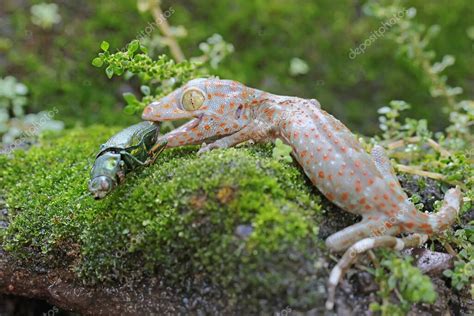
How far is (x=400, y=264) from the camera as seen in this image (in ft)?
8.79

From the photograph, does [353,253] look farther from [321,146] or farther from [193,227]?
[193,227]

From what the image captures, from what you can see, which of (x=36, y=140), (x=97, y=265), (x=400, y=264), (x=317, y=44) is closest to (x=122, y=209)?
(x=97, y=265)

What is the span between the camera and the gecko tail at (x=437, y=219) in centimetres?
298

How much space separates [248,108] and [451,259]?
1530 mm

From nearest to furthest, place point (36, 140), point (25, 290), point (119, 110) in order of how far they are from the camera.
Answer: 1. point (25, 290)
2. point (36, 140)
3. point (119, 110)

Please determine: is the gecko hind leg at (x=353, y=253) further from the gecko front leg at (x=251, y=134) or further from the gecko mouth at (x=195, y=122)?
the gecko mouth at (x=195, y=122)

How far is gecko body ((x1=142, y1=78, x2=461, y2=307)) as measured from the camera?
2.95 metres

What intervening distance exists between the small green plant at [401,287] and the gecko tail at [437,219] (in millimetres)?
273

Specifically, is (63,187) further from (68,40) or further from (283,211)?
(68,40)

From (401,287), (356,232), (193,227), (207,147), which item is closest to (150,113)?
(207,147)

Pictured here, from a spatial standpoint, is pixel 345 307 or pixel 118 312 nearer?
pixel 345 307

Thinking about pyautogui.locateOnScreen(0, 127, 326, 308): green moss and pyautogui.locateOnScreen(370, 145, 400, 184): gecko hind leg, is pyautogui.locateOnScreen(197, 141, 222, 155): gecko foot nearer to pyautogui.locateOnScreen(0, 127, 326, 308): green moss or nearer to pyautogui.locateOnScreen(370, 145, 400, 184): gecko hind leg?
pyautogui.locateOnScreen(0, 127, 326, 308): green moss

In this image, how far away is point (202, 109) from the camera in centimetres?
349

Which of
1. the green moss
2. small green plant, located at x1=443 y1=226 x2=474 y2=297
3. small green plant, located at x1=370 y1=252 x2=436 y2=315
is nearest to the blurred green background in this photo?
the green moss
